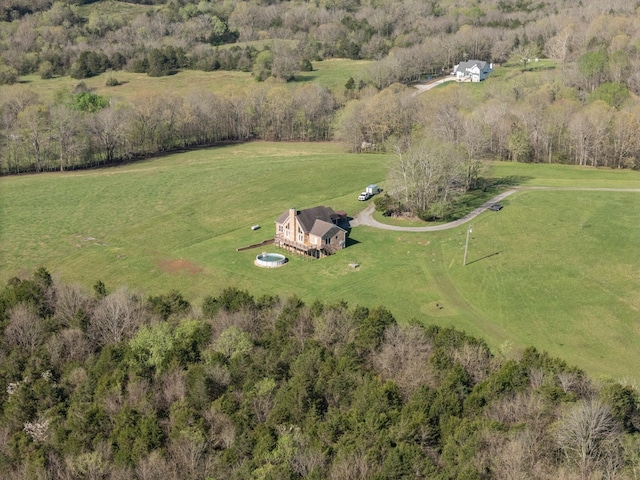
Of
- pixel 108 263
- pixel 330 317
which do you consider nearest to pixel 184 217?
pixel 108 263

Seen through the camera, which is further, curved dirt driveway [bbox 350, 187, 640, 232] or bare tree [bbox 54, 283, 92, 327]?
curved dirt driveway [bbox 350, 187, 640, 232]

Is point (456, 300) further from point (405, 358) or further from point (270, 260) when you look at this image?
point (270, 260)

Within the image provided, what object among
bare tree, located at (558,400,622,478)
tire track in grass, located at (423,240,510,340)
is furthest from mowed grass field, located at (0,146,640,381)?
bare tree, located at (558,400,622,478)

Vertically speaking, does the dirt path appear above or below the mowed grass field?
above

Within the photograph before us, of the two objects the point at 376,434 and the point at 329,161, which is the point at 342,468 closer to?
the point at 376,434

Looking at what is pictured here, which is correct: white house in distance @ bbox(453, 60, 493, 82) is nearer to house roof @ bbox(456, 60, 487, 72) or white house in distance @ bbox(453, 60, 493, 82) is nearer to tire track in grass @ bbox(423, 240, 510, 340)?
house roof @ bbox(456, 60, 487, 72)

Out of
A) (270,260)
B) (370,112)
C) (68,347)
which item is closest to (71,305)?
(68,347)
